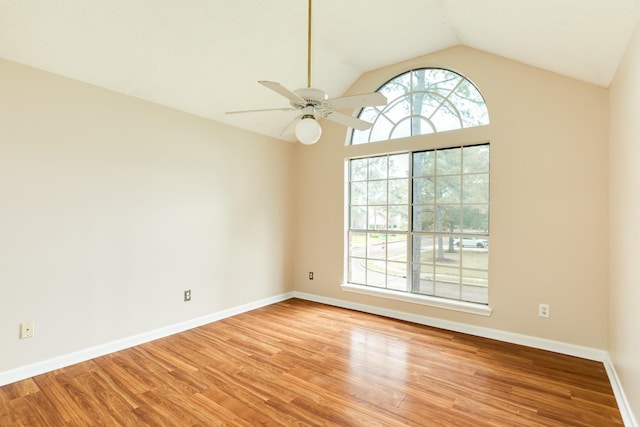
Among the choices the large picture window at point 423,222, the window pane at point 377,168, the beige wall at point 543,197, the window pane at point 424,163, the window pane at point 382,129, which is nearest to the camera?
the beige wall at point 543,197

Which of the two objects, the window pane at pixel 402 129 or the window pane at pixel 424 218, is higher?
the window pane at pixel 402 129

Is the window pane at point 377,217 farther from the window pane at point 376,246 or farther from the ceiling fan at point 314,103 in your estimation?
the ceiling fan at point 314,103

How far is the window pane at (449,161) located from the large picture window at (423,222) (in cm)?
1

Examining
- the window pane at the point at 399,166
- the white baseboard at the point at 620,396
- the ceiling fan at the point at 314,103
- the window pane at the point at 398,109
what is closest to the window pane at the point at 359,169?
the window pane at the point at 399,166

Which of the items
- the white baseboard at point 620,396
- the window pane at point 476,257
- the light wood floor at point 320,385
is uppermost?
the window pane at point 476,257

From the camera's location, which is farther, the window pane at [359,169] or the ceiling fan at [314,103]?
the window pane at [359,169]

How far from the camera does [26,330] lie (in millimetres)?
2504

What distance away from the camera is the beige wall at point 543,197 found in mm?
2824

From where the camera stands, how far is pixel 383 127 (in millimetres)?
4152

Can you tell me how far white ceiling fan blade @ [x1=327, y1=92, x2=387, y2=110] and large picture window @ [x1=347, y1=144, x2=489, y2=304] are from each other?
6.49 ft

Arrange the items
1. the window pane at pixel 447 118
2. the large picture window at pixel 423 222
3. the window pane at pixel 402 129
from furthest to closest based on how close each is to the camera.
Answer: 1. the window pane at pixel 402 129
2. the window pane at pixel 447 118
3. the large picture window at pixel 423 222

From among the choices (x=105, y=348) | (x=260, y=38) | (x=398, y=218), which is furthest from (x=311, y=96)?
(x=105, y=348)

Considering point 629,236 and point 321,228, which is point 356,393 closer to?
point 629,236

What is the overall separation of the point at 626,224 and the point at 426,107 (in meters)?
2.31
